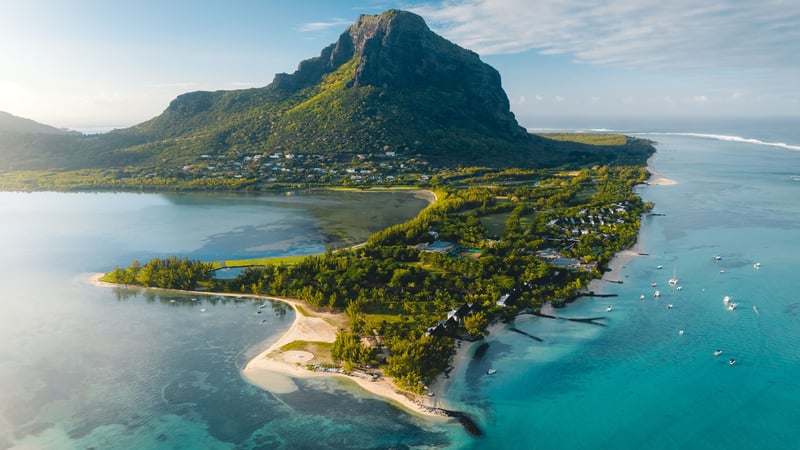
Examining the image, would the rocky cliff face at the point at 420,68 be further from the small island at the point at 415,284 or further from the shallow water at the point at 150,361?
the shallow water at the point at 150,361

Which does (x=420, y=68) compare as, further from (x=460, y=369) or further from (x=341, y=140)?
(x=460, y=369)

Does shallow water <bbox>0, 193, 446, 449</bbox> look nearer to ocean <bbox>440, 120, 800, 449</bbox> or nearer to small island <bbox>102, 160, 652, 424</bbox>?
small island <bbox>102, 160, 652, 424</bbox>

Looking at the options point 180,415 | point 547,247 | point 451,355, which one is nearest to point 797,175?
point 547,247

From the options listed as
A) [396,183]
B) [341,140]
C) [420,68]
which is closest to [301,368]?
[396,183]

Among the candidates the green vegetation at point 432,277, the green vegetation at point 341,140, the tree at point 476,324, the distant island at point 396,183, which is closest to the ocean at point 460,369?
the tree at point 476,324

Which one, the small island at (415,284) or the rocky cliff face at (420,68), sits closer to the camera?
the small island at (415,284)

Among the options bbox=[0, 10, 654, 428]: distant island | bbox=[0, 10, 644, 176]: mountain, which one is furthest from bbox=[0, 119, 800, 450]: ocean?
bbox=[0, 10, 644, 176]: mountain

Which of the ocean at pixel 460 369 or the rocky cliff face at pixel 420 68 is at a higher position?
the rocky cliff face at pixel 420 68

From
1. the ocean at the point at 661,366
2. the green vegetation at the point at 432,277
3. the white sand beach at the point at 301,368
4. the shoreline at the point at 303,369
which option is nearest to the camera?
the ocean at the point at 661,366
